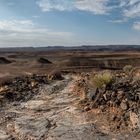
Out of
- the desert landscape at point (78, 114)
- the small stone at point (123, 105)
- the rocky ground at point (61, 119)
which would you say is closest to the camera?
the rocky ground at point (61, 119)

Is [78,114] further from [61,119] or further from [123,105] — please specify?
[123,105]

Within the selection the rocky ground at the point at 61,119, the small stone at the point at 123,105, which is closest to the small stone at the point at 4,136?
the rocky ground at the point at 61,119

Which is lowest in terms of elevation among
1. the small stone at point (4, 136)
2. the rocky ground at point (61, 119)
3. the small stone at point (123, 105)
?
the small stone at point (4, 136)

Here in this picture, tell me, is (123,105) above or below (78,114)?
above

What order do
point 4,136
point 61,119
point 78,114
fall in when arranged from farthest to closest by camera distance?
point 78,114 → point 61,119 → point 4,136

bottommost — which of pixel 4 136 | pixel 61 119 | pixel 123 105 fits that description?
pixel 4 136

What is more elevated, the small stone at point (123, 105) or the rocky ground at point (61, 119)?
the small stone at point (123, 105)

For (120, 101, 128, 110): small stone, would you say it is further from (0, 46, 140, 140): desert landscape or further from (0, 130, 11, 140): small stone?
(0, 130, 11, 140): small stone

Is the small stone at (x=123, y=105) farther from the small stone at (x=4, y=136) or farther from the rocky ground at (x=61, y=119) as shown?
the small stone at (x=4, y=136)

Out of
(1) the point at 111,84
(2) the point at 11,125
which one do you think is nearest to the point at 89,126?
(2) the point at 11,125

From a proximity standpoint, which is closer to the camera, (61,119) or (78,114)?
(61,119)

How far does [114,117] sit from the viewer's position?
12680mm

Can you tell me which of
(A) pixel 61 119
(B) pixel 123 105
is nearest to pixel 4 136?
(A) pixel 61 119

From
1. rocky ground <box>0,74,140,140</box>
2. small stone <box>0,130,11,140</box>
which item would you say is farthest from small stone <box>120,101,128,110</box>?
small stone <box>0,130,11,140</box>
